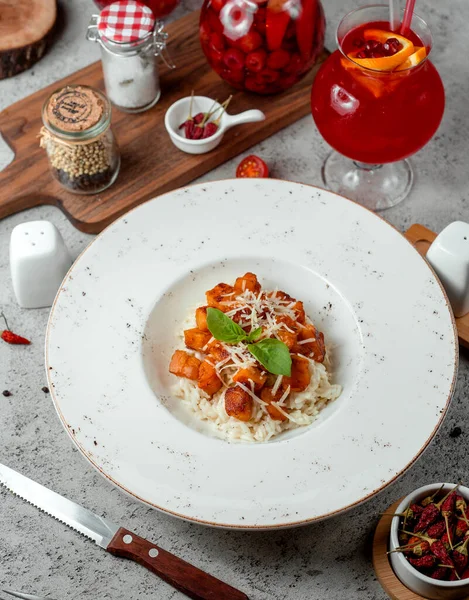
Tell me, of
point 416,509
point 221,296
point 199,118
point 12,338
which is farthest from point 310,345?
point 199,118

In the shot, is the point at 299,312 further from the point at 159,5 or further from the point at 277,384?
the point at 159,5

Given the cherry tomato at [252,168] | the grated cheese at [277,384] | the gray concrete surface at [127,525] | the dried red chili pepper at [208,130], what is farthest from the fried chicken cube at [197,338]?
the dried red chili pepper at [208,130]

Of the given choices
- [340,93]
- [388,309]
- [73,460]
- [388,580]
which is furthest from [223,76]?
[388,580]

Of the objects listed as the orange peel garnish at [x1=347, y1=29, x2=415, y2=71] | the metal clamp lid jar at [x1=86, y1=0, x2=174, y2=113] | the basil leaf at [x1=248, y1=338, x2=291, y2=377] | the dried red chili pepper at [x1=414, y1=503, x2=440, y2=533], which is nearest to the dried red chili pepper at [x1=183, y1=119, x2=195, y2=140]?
the metal clamp lid jar at [x1=86, y1=0, x2=174, y2=113]

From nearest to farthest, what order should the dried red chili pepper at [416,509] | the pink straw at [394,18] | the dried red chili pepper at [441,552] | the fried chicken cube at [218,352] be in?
1. the dried red chili pepper at [441,552]
2. the dried red chili pepper at [416,509]
3. the fried chicken cube at [218,352]
4. the pink straw at [394,18]

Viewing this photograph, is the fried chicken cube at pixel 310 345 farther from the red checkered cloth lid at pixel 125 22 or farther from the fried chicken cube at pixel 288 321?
the red checkered cloth lid at pixel 125 22

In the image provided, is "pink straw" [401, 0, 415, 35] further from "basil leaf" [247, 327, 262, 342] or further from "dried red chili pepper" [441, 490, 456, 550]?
"dried red chili pepper" [441, 490, 456, 550]

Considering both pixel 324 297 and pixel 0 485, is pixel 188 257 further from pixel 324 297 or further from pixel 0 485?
pixel 0 485
